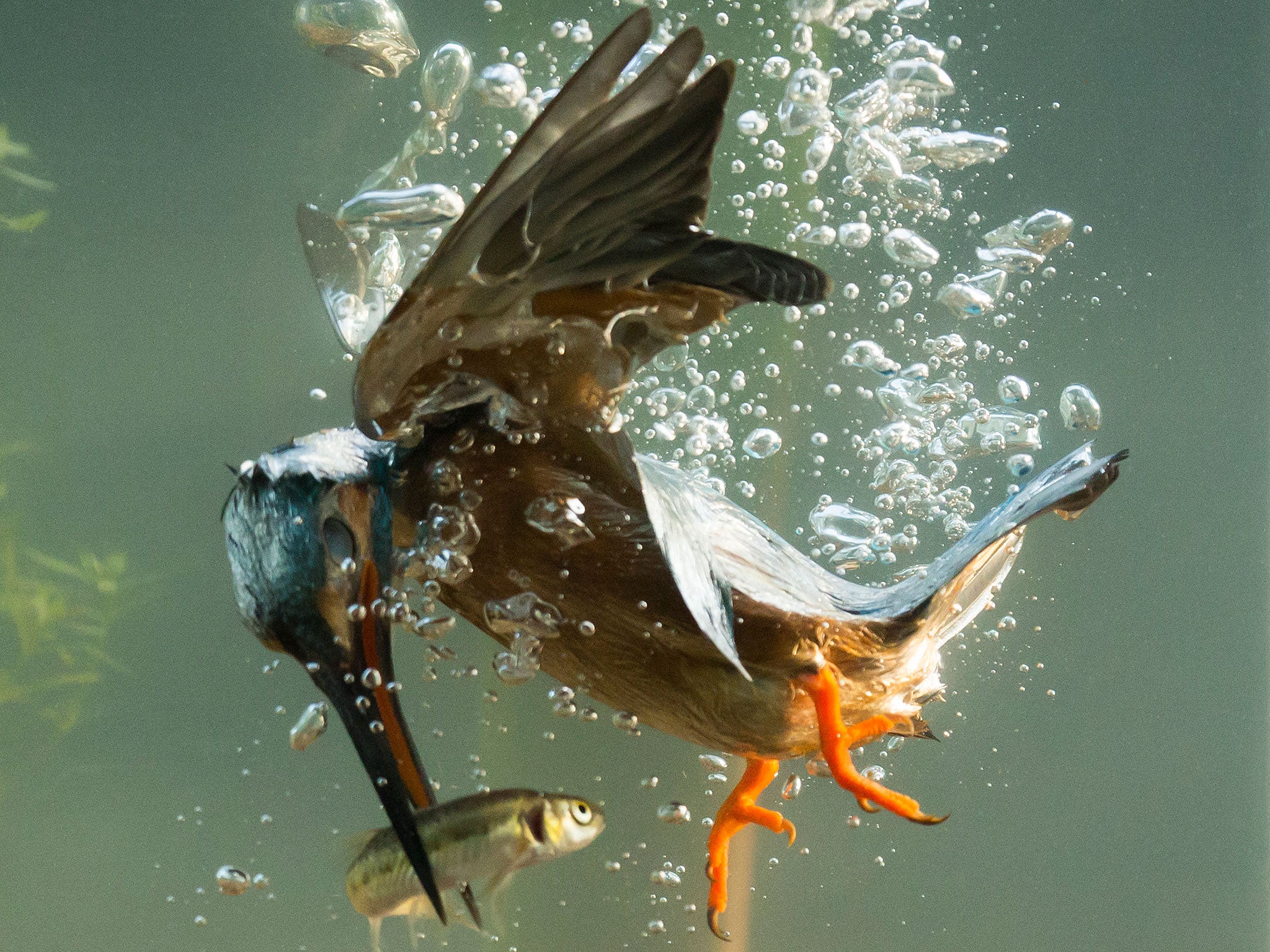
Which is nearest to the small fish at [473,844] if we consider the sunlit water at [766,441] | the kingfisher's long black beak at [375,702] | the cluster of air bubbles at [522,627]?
the kingfisher's long black beak at [375,702]

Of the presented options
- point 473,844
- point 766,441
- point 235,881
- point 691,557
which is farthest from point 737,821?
point 235,881

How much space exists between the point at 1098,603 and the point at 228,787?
2.58 meters

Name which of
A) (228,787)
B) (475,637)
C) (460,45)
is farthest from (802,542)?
(228,787)

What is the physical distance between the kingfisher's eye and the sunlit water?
3.31 ft

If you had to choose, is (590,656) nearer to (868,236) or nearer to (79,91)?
(868,236)

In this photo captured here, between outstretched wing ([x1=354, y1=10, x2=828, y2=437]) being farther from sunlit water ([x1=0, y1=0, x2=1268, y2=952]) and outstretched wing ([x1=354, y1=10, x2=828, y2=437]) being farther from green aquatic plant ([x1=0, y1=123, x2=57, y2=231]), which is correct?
green aquatic plant ([x1=0, y1=123, x2=57, y2=231])

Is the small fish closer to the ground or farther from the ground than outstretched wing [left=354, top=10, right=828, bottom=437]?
closer to the ground

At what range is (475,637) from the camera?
2.12 m

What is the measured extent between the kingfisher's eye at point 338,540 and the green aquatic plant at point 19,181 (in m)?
1.86

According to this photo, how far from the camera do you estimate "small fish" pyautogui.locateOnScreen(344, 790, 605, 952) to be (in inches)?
53.8

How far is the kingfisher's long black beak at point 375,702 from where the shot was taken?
1255 mm

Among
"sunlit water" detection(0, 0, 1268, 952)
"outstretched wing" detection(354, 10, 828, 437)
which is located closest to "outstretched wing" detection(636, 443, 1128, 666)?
"outstretched wing" detection(354, 10, 828, 437)

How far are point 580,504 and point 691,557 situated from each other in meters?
0.18

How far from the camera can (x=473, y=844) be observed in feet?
4.52
